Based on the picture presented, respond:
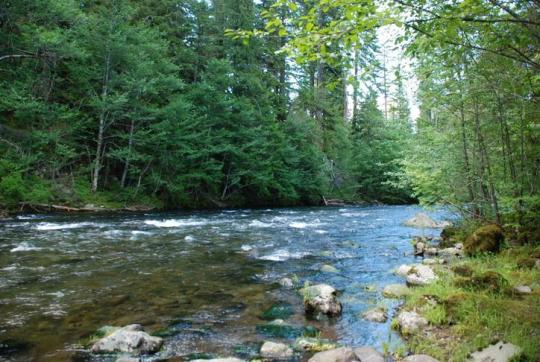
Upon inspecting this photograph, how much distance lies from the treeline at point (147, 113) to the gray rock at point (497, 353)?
8.49 meters

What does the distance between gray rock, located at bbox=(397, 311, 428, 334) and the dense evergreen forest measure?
3.00 metres

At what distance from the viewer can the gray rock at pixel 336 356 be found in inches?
161

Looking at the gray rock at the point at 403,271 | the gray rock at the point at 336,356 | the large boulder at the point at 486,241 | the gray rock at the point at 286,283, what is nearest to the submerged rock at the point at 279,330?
the gray rock at the point at 336,356

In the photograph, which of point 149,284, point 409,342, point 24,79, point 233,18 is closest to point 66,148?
point 24,79

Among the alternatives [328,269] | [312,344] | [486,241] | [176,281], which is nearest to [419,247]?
[486,241]

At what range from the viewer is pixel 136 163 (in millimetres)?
23516

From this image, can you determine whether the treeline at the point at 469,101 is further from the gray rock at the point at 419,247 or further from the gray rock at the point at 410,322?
the gray rock at the point at 410,322

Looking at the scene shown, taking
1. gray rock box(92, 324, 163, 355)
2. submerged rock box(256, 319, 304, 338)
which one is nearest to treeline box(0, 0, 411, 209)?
submerged rock box(256, 319, 304, 338)

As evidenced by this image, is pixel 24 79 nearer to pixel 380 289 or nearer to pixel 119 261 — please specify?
pixel 119 261

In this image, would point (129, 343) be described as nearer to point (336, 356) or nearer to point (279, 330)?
point (279, 330)

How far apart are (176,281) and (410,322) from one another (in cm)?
437

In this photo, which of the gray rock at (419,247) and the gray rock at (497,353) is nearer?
the gray rock at (497,353)

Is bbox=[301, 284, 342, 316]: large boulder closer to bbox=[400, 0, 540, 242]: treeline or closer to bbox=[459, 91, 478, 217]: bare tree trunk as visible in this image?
bbox=[400, 0, 540, 242]: treeline

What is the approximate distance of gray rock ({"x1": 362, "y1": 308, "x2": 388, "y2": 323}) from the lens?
562 cm
